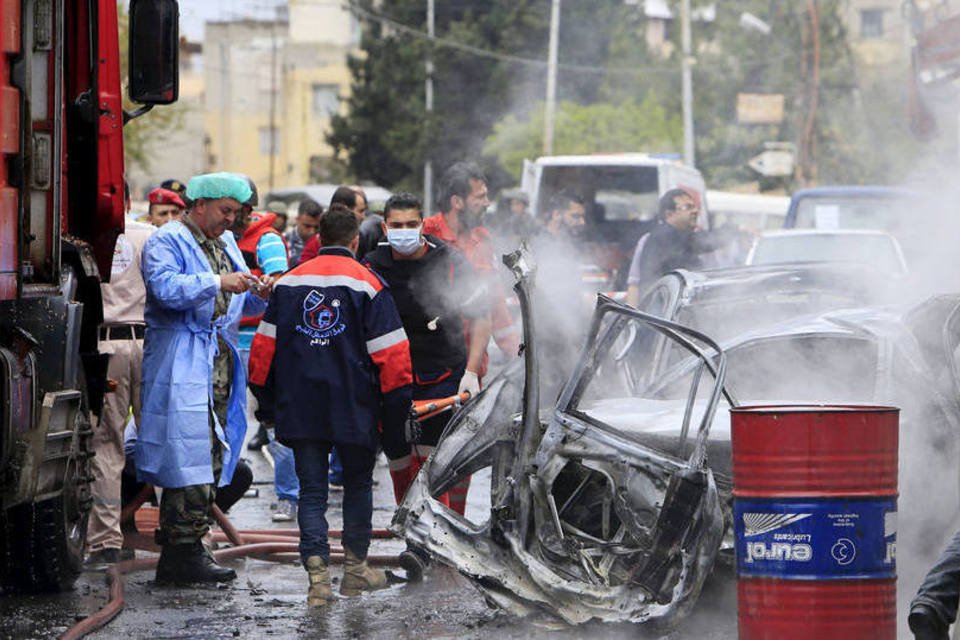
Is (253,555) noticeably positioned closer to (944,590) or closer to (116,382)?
(116,382)

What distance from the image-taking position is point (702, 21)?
210 feet

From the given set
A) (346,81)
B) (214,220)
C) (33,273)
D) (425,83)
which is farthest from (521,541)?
(346,81)

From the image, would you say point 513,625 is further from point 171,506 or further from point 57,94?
point 57,94

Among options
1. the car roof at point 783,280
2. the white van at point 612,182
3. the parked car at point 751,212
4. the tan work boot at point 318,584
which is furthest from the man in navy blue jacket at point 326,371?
the parked car at point 751,212

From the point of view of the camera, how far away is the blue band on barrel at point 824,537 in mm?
5656

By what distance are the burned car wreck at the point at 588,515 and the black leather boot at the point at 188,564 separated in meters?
1.47

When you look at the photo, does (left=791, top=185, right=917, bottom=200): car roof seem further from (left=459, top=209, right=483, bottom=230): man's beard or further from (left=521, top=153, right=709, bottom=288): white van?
(left=459, top=209, right=483, bottom=230): man's beard

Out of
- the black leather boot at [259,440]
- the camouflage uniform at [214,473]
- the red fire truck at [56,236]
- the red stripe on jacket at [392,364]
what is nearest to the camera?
the red fire truck at [56,236]

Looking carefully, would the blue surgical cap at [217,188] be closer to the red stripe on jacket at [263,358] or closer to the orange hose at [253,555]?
the red stripe on jacket at [263,358]

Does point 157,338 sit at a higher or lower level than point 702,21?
lower

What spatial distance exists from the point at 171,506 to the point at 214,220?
1320 mm

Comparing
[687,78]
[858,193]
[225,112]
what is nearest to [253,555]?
[858,193]

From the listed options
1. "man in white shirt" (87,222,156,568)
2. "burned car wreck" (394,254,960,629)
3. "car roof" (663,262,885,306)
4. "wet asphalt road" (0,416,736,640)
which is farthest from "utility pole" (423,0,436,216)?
"burned car wreck" (394,254,960,629)

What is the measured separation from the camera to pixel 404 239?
862 centimetres
